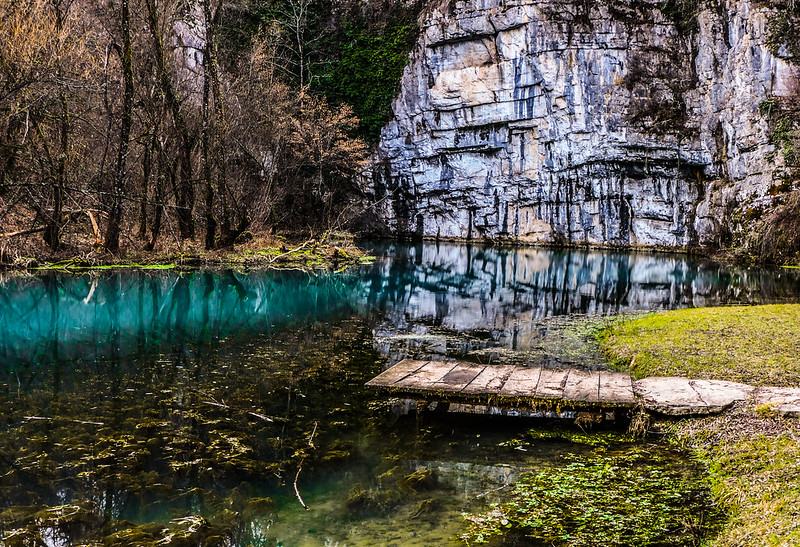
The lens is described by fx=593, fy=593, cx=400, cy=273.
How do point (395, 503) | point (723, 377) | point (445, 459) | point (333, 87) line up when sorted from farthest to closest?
point (333, 87) → point (723, 377) → point (445, 459) → point (395, 503)

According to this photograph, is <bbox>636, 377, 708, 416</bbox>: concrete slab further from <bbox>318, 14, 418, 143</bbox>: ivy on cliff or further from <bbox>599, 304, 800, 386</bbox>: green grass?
<bbox>318, 14, 418, 143</bbox>: ivy on cliff

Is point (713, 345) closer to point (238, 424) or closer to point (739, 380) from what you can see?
point (739, 380)

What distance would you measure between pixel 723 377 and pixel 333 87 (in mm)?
42434

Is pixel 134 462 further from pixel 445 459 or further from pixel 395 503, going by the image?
pixel 445 459

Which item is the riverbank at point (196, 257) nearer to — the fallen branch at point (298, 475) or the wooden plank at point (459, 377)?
the wooden plank at point (459, 377)

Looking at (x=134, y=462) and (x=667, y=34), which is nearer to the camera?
(x=134, y=462)

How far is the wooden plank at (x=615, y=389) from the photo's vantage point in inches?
245

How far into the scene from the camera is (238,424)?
6.11 meters

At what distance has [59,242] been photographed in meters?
18.7

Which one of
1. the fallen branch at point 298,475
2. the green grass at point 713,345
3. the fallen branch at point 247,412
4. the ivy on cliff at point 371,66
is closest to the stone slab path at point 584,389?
the green grass at point 713,345

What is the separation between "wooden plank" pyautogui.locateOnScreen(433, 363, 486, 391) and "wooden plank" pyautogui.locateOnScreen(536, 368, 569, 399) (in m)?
0.79

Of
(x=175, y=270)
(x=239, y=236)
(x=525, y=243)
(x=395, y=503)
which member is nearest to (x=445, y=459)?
(x=395, y=503)

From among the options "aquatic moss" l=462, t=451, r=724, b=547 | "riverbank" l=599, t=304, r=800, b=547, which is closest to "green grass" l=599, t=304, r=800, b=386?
"riverbank" l=599, t=304, r=800, b=547

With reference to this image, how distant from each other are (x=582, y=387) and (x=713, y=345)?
3.60 m
